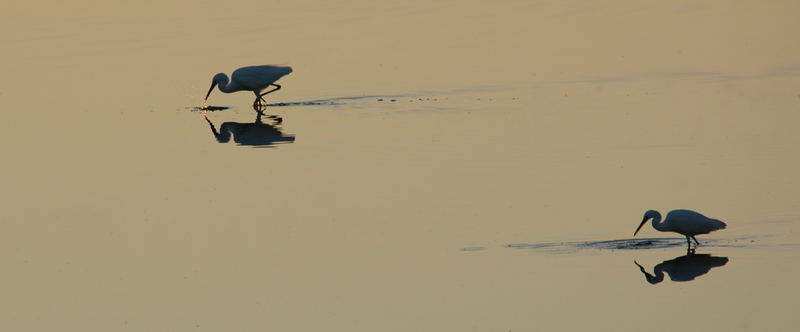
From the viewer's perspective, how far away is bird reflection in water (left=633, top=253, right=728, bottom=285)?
1655 centimetres

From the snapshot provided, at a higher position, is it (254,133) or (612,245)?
(254,133)

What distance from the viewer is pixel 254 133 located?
83.9 ft

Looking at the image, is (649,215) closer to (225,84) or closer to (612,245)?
(612,245)

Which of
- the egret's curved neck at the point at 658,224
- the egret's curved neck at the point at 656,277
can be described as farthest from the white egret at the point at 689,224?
the egret's curved neck at the point at 656,277

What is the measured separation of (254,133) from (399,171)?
4.45 m

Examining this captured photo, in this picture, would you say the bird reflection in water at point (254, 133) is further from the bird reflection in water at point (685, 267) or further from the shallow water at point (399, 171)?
the bird reflection in water at point (685, 267)

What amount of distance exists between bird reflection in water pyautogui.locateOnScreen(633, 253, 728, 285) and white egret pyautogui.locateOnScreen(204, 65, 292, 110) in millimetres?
11990

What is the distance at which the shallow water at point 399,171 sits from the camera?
1623cm

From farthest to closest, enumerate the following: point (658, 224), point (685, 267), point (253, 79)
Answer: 1. point (253, 79)
2. point (658, 224)
3. point (685, 267)

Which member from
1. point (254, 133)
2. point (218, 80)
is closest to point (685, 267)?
point (254, 133)

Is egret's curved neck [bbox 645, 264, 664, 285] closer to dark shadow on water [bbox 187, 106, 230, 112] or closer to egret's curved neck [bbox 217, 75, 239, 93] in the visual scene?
dark shadow on water [bbox 187, 106, 230, 112]

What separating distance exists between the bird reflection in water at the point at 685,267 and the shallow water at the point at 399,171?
4cm

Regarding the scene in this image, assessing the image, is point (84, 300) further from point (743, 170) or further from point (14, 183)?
point (743, 170)

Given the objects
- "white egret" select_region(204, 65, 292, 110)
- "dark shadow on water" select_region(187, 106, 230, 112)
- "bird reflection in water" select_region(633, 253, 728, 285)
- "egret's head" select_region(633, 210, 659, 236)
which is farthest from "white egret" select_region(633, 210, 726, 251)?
"white egret" select_region(204, 65, 292, 110)
